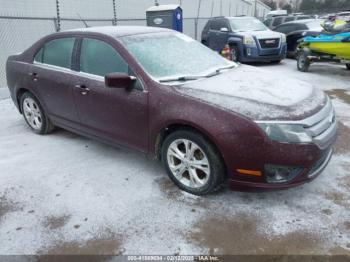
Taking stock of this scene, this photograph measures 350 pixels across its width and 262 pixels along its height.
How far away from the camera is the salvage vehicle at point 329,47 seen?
354 inches

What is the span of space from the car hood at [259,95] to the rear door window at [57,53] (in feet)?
5.97

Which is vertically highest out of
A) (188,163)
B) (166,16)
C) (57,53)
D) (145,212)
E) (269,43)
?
(166,16)

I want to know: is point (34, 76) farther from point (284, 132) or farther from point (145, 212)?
point (284, 132)

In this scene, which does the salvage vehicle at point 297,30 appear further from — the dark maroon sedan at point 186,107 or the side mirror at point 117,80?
the side mirror at point 117,80

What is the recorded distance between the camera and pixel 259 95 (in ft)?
11.0

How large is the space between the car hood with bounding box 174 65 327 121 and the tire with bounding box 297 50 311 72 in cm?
686

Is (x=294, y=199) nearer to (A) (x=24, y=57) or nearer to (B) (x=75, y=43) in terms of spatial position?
(B) (x=75, y=43)

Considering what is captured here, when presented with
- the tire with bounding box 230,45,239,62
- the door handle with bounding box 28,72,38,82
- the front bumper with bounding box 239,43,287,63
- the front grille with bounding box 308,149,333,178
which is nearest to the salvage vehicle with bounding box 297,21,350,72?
the front bumper with bounding box 239,43,287,63

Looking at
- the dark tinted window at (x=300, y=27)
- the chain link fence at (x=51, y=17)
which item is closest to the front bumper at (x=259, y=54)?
the dark tinted window at (x=300, y=27)

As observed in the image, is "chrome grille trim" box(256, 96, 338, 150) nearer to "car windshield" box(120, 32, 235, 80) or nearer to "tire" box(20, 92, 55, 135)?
"car windshield" box(120, 32, 235, 80)

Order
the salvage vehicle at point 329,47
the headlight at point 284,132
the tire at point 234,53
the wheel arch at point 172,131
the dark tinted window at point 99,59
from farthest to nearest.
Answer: the tire at point 234,53 < the salvage vehicle at point 329,47 < the dark tinted window at point 99,59 < the wheel arch at point 172,131 < the headlight at point 284,132

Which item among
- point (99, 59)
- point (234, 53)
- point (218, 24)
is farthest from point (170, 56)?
point (218, 24)

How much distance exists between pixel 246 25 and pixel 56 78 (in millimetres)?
9668

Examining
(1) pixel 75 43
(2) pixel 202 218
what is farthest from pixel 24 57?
(2) pixel 202 218
